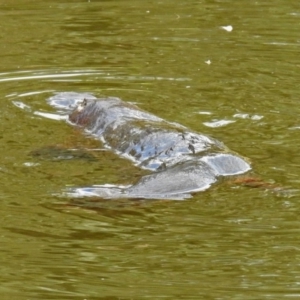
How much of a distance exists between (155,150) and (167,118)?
129 centimetres

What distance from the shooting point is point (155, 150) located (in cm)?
795

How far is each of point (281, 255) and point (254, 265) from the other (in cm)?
22

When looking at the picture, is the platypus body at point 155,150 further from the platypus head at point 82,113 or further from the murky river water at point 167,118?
the murky river water at point 167,118

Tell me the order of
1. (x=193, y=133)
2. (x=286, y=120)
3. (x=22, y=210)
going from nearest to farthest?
(x=22, y=210)
(x=193, y=133)
(x=286, y=120)

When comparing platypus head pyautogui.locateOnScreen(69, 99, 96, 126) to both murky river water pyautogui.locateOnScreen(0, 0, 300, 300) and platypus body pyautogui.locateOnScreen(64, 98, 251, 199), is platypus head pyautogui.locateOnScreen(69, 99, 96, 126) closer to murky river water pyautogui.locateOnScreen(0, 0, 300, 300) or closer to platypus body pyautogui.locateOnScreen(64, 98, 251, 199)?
platypus body pyautogui.locateOnScreen(64, 98, 251, 199)

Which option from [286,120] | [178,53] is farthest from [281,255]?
[178,53]

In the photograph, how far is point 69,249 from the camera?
6363 mm

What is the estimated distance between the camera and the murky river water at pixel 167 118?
5965 millimetres

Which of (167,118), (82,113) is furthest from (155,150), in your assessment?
(82,113)

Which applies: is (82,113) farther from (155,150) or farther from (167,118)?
(155,150)

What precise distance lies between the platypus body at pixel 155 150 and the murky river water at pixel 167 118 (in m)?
0.13

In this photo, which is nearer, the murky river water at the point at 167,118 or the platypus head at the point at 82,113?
the murky river water at the point at 167,118

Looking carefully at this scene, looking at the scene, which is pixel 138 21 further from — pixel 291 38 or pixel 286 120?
pixel 286 120

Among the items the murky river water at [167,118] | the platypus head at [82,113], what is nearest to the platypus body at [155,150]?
the platypus head at [82,113]
